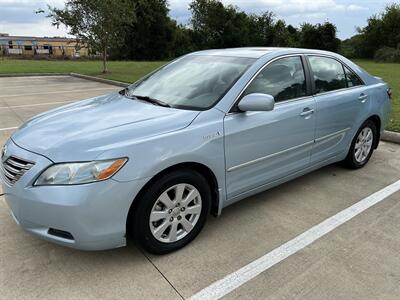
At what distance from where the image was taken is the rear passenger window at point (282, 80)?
3.48 m

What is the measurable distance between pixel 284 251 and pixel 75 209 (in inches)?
64.4

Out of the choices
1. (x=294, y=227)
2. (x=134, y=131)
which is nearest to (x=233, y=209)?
(x=294, y=227)

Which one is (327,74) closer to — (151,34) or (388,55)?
(388,55)

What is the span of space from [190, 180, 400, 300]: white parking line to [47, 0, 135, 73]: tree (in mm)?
16267

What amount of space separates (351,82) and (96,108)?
9.84 ft

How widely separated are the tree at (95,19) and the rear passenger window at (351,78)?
15.1 m

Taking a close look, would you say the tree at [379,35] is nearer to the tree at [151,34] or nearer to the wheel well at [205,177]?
the tree at [151,34]

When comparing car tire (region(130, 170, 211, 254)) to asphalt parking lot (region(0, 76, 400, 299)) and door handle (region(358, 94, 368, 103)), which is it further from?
door handle (region(358, 94, 368, 103))

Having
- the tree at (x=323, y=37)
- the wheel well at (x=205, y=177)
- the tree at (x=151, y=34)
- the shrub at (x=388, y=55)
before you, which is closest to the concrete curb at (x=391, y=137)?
the wheel well at (x=205, y=177)

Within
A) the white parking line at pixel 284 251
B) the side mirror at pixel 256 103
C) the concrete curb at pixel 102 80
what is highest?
the side mirror at pixel 256 103

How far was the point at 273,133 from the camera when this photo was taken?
11.4ft

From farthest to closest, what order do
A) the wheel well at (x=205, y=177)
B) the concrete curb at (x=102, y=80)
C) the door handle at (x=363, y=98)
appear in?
1. the concrete curb at (x=102, y=80)
2. the door handle at (x=363, y=98)
3. the wheel well at (x=205, y=177)

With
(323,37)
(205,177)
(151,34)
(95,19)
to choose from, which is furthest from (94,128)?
(151,34)

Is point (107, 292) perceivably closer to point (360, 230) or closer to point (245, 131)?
point (245, 131)
